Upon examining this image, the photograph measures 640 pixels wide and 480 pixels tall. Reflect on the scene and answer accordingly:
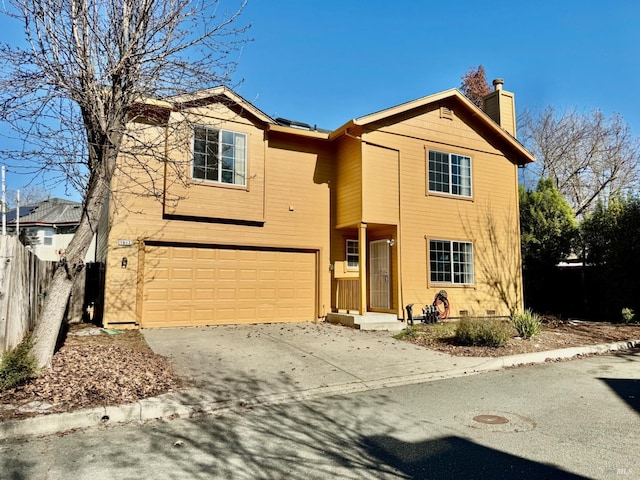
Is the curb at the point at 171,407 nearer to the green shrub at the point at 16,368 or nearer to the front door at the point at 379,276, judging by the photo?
the green shrub at the point at 16,368

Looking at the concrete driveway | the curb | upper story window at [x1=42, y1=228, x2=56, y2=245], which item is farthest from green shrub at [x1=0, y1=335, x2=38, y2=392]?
upper story window at [x1=42, y1=228, x2=56, y2=245]

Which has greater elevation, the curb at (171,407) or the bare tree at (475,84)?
the bare tree at (475,84)

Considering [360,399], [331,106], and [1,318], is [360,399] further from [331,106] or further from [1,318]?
[331,106]

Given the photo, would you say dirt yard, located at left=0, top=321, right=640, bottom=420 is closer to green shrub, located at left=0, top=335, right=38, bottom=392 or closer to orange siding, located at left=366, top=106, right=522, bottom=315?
green shrub, located at left=0, top=335, right=38, bottom=392

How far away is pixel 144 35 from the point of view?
6.77m

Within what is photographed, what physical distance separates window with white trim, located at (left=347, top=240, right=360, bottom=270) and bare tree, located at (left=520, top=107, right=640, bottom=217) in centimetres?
1583

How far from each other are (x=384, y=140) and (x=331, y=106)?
11.7ft

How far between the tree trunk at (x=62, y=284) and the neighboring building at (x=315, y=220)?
4.51m

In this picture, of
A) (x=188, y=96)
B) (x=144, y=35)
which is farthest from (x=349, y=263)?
(x=144, y=35)

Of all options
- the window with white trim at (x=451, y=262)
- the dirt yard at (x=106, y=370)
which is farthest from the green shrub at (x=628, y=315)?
the window with white trim at (x=451, y=262)

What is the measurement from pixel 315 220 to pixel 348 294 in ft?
8.09

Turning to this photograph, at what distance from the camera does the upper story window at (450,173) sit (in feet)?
47.0

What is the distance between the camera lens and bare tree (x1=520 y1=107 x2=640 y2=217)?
23.7 meters

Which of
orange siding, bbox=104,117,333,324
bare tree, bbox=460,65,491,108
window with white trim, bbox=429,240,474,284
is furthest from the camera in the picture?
bare tree, bbox=460,65,491,108
